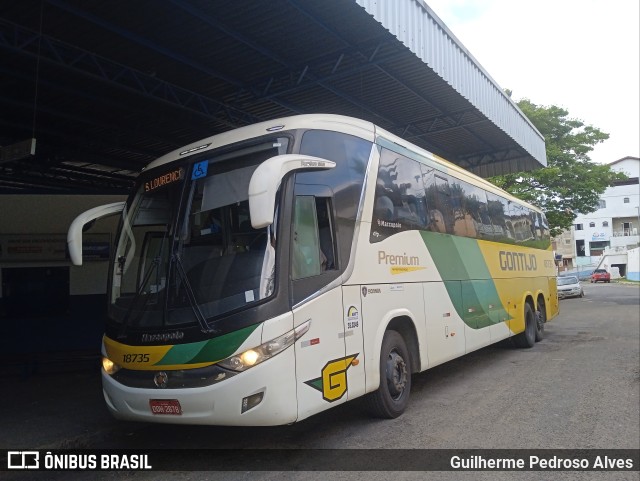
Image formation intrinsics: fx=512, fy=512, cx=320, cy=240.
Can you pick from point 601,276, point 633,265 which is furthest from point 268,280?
point 633,265

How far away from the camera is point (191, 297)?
4.63 m

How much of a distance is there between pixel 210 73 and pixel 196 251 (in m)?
5.51

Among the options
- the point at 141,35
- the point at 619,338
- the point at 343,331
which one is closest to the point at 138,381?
the point at 343,331

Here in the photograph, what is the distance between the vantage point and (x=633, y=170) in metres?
75.5

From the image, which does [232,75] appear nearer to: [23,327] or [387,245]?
[387,245]

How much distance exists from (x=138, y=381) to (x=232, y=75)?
260 inches

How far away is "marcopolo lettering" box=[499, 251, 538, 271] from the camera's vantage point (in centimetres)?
1069

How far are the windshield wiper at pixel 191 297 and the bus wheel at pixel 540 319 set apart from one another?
416 inches

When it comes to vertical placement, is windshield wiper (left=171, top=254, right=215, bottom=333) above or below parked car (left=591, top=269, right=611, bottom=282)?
above

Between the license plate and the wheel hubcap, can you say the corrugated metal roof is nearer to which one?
the wheel hubcap

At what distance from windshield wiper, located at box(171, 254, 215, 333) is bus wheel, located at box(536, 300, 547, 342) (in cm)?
1056

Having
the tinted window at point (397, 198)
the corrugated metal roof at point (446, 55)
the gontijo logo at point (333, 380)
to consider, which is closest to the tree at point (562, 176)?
the corrugated metal roof at point (446, 55)

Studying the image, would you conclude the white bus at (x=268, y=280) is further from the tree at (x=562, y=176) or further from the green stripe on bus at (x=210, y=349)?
the tree at (x=562, y=176)

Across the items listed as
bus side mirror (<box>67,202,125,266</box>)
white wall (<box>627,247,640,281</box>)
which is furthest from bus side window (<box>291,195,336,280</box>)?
white wall (<box>627,247,640,281</box>)
